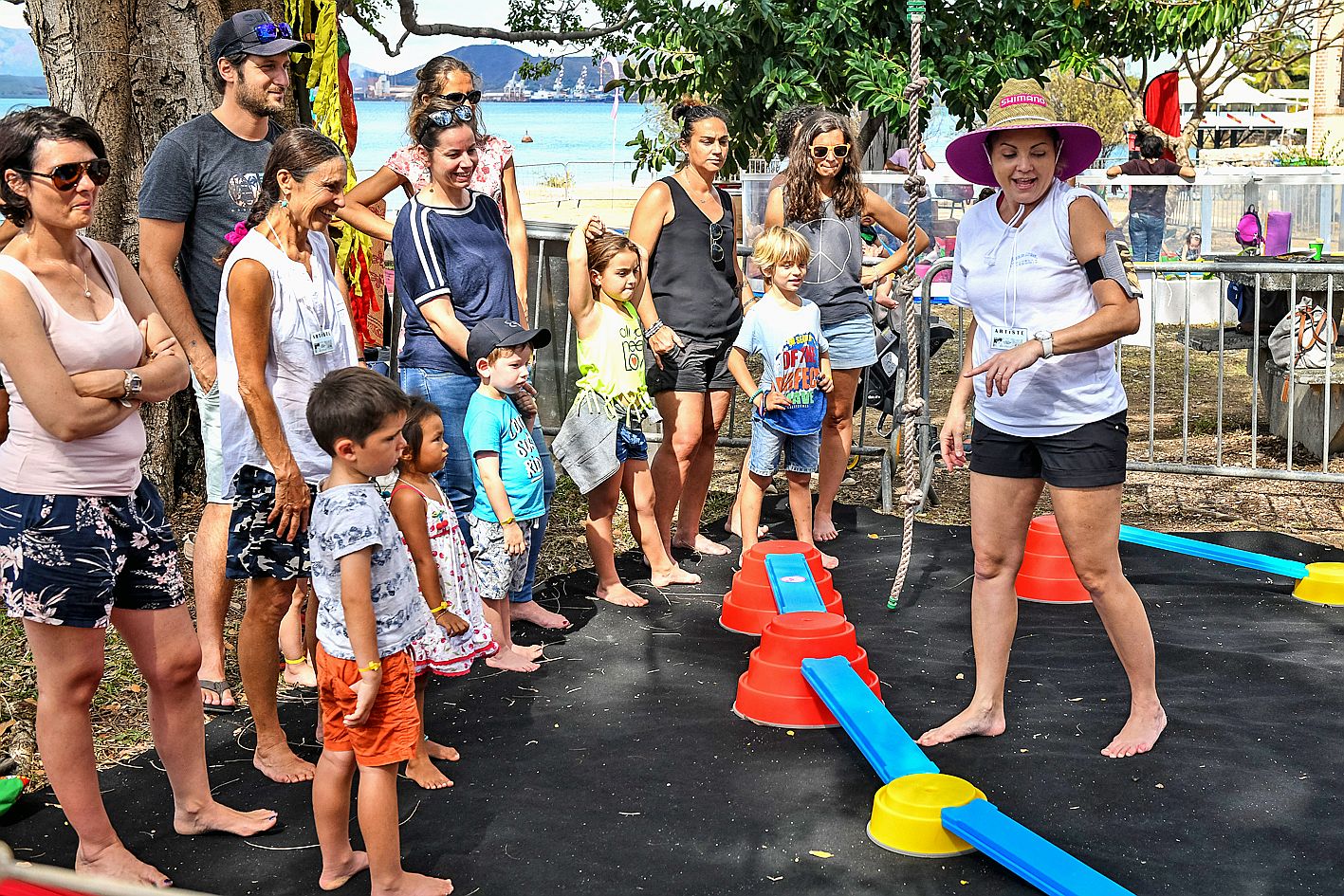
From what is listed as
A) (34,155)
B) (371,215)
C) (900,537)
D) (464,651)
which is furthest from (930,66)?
(34,155)

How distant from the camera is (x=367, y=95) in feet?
259

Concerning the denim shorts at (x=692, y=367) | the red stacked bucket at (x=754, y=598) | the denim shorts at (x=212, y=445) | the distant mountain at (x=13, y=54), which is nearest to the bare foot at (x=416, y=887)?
the denim shorts at (x=212, y=445)

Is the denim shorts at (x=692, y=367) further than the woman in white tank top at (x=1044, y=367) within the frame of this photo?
Yes

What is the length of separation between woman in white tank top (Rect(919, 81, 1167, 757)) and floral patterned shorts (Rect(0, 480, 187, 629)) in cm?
222

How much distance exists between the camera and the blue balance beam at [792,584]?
191 inches

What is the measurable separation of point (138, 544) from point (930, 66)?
20.0ft

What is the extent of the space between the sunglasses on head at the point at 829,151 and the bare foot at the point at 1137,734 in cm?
282

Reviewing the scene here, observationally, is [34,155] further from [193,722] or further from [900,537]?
[900,537]

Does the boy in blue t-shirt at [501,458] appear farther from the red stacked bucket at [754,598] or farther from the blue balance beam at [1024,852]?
the blue balance beam at [1024,852]

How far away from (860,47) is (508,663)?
4864 millimetres

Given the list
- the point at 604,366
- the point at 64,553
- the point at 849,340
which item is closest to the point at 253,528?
the point at 64,553

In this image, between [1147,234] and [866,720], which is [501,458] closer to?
[866,720]

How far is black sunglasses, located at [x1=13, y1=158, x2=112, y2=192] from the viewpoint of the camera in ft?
9.58

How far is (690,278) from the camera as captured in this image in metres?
5.70
